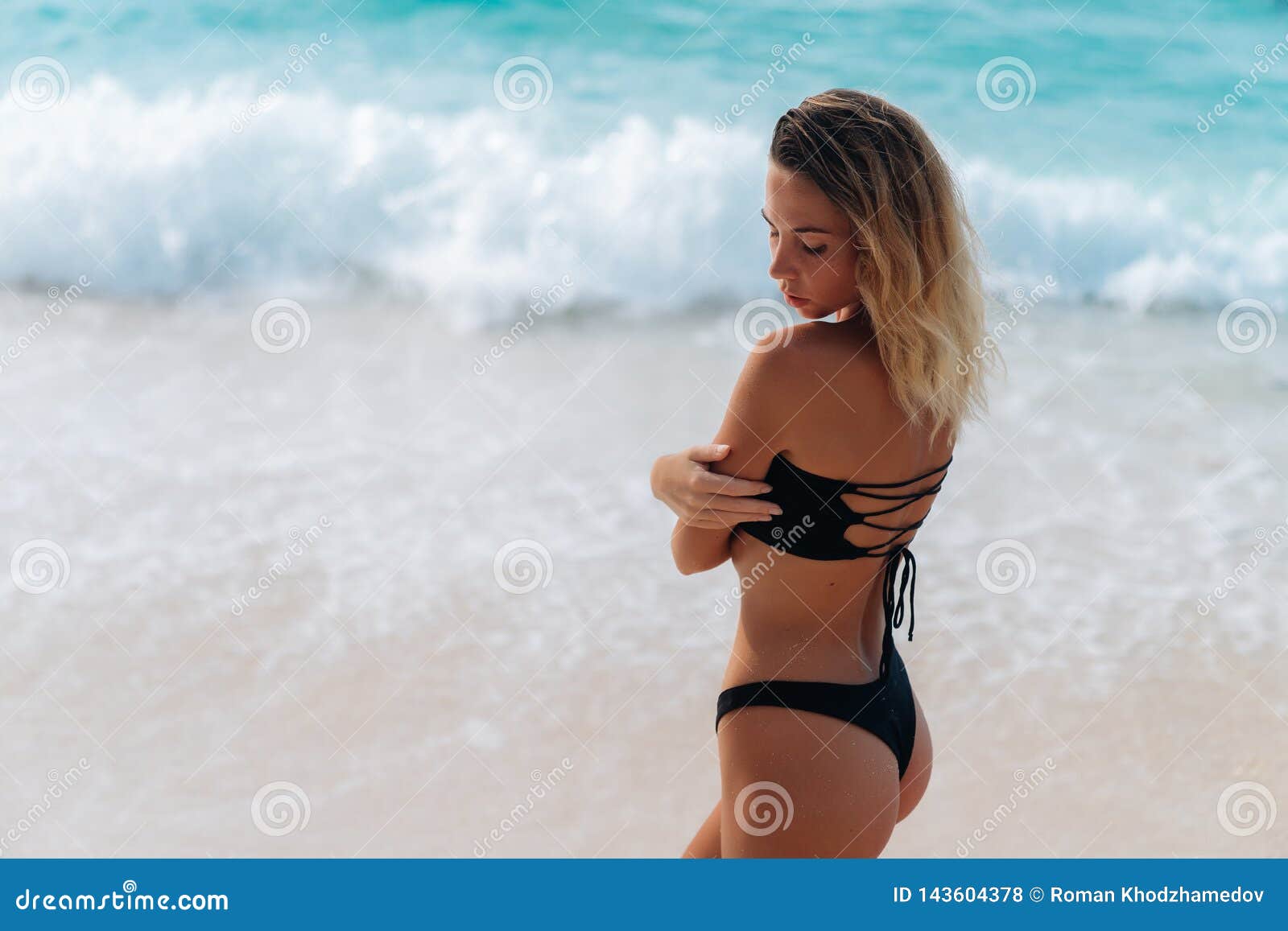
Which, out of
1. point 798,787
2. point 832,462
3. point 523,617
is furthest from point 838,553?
point 523,617

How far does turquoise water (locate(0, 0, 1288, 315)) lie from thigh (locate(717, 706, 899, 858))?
677 centimetres

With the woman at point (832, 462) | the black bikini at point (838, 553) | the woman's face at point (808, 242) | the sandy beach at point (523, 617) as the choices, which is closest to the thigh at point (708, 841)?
the woman at point (832, 462)

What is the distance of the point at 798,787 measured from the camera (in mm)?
1930

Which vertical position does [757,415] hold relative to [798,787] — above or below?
above

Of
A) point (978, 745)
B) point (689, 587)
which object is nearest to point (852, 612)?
point (978, 745)

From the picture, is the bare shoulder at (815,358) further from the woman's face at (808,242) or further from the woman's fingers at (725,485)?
the woman's fingers at (725,485)

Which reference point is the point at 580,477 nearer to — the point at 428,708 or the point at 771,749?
the point at 428,708

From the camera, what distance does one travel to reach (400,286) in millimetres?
8953

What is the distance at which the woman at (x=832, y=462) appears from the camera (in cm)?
178

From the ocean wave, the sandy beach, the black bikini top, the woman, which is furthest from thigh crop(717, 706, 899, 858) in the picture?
the ocean wave

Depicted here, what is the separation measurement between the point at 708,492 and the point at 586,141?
875 cm

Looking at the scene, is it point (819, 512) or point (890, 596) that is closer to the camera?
point (819, 512)

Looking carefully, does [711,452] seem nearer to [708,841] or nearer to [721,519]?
[721,519]

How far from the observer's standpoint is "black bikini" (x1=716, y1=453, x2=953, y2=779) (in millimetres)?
1869
